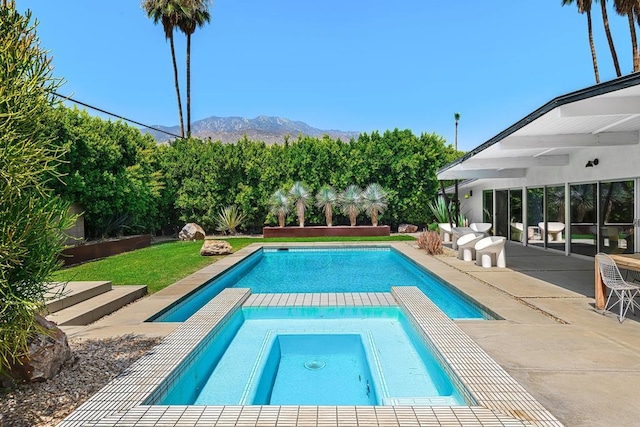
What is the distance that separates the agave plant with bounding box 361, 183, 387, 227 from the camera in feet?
64.7

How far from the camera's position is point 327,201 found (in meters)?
19.9

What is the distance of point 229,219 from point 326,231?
5.22 meters

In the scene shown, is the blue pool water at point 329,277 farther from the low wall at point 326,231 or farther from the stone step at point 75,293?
the low wall at point 326,231

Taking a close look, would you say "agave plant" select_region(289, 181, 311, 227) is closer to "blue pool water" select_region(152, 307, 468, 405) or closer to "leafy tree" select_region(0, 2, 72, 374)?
"blue pool water" select_region(152, 307, 468, 405)

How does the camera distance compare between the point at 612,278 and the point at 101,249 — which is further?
the point at 101,249

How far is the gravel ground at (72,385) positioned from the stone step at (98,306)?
96cm

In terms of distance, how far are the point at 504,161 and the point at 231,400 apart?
Result: 1092cm

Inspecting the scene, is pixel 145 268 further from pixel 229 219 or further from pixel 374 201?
pixel 374 201

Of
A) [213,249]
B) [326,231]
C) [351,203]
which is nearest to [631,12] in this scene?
[351,203]

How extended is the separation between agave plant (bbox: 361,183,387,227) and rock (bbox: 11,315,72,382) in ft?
54.9

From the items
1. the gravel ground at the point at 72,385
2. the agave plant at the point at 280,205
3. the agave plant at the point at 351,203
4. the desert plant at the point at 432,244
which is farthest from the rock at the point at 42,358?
the agave plant at the point at 351,203

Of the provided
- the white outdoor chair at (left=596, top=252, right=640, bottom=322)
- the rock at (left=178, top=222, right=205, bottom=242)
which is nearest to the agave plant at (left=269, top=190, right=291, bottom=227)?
the rock at (left=178, top=222, right=205, bottom=242)

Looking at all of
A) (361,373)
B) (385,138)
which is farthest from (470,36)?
(361,373)

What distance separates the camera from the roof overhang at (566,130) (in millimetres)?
5504
